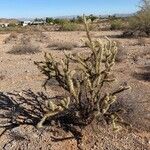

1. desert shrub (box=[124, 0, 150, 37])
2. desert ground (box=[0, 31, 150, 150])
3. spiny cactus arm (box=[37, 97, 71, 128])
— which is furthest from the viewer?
desert shrub (box=[124, 0, 150, 37])

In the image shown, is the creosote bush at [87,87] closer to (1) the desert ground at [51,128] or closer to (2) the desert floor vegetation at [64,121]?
(2) the desert floor vegetation at [64,121]

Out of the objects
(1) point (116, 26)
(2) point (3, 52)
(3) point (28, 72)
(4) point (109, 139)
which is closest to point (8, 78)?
(3) point (28, 72)

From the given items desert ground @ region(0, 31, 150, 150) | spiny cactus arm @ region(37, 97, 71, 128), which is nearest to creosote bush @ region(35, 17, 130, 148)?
spiny cactus arm @ region(37, 97, 71, 128)

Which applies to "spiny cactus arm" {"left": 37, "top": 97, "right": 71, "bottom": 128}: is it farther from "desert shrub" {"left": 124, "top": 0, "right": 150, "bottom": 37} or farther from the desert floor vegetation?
"desert shrub" {"left": 124, "top": 0, "right": 150, "bottom": 37}

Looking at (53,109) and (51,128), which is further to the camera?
(51,128)

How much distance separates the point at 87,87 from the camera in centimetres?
769

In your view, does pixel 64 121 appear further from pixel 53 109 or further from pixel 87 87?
pixel 53 109

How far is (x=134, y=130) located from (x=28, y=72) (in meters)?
5.70

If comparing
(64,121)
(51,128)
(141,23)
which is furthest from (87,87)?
(141,23)

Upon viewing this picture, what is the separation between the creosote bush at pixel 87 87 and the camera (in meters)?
7.39

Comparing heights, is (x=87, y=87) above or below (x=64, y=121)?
above

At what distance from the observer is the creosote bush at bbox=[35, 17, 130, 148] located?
24.3 ft

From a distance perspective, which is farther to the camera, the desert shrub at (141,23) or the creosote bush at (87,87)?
the desert shrub at (141,23)

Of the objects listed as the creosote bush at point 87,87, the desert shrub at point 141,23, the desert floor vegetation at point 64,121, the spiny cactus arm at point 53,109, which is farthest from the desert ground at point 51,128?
the desert shrub at point 141,23
